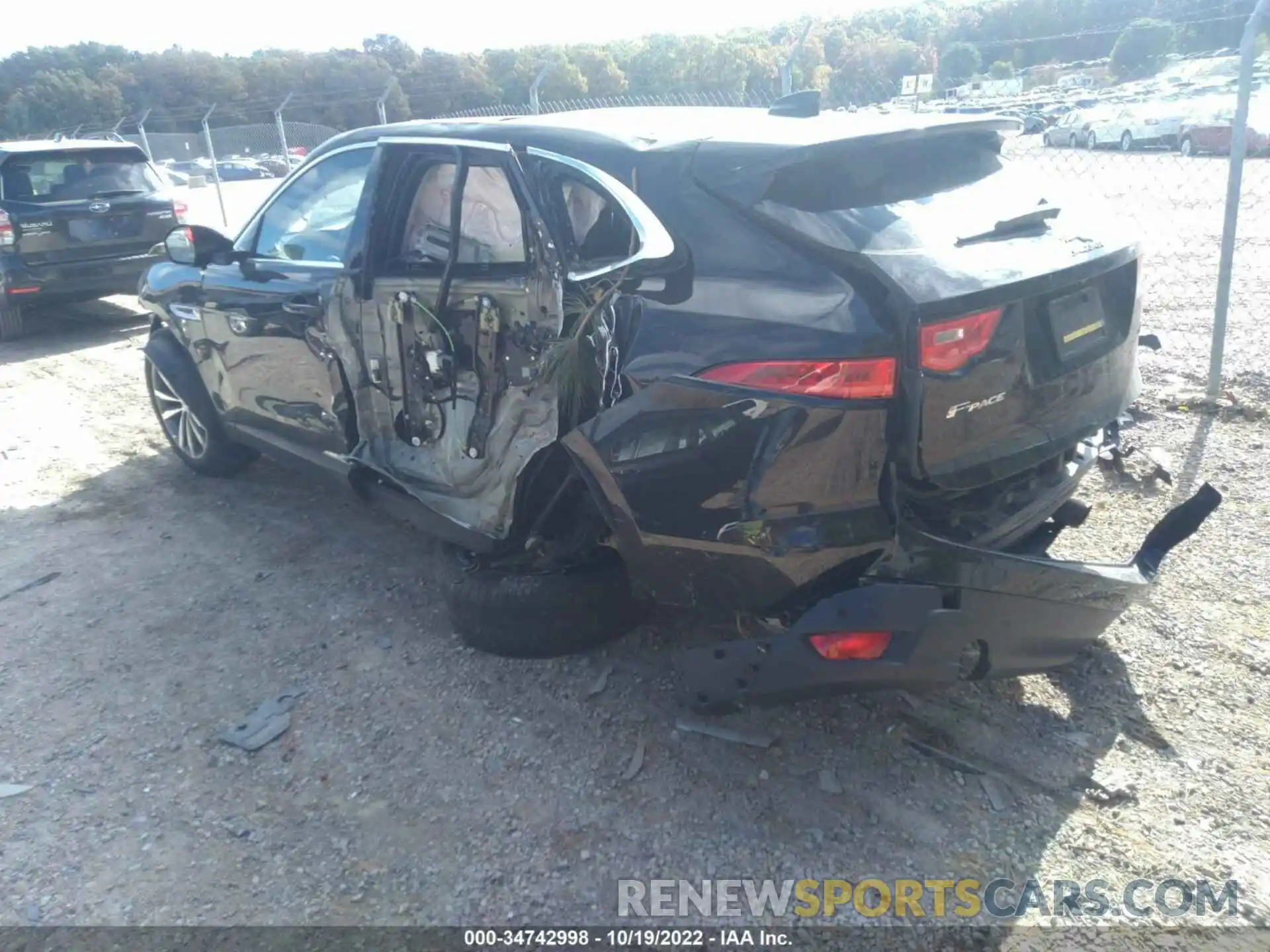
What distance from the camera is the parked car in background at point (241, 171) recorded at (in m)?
26.8

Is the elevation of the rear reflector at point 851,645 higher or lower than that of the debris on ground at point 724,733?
higher

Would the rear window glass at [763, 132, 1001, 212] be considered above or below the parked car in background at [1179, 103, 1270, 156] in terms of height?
above

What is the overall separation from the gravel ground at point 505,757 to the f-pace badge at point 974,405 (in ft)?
3.12

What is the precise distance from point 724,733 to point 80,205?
27.8 ft

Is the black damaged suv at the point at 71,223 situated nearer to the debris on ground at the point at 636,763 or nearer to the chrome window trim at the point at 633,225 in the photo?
the chrome window trim at the point at 633,225

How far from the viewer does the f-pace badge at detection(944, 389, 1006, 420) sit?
99.7 inches

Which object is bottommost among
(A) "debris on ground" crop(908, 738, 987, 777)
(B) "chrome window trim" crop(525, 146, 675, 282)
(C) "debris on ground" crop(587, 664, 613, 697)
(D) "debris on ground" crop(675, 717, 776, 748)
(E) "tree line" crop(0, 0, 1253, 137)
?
(A) "debris on ground" crop(908, 738, 987, 777)

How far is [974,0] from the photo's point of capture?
103ft

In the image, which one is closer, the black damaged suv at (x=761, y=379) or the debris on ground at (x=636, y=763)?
the black damaged suv at (x=761, y=379)

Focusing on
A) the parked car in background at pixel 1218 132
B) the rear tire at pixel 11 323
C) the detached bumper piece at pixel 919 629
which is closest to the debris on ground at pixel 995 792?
the detached bumper piece at pixel 919 629

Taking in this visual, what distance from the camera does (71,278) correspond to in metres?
8.93

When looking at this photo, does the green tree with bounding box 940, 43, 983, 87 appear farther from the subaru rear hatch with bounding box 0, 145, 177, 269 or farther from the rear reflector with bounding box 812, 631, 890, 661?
the rear reflector with bounding box 812, 631, 890, 661

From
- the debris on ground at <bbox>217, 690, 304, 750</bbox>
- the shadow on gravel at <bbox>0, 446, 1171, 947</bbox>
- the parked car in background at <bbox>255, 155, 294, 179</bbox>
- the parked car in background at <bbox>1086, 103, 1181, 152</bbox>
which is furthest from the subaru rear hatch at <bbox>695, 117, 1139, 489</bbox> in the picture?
the parked car in background at <bbox>255, 155, 294, 179</bbox>

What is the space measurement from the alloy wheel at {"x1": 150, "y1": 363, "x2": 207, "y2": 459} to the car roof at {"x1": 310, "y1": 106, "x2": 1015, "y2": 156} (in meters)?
2.36
